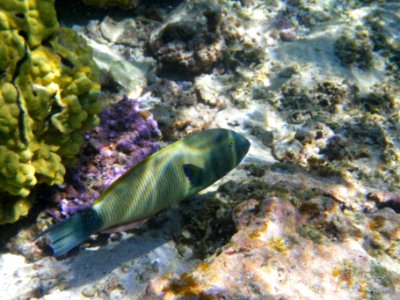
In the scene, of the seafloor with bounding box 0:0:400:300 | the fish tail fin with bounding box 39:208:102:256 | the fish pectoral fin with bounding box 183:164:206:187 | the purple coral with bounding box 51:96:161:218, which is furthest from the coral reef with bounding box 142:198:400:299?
the purple coral with bounding box 51:96:161:218

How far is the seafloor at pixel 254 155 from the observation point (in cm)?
273

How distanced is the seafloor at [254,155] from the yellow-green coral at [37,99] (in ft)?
1.58

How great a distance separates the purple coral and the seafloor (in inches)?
0.9

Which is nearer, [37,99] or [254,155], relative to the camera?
[37,99]

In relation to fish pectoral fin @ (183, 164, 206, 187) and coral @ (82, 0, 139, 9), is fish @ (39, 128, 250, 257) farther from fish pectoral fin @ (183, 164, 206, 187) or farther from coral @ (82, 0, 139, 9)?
coral @ (82, 0, 139, 9)

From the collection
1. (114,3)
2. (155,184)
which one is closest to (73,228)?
(155,184)

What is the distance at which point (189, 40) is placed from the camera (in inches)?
255

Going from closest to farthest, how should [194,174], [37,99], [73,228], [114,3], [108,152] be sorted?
[73,228]
[194,174]
[37,99]
[108,152]
[114,3]

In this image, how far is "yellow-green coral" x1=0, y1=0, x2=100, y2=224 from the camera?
304 cm

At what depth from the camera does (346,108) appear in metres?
6.52

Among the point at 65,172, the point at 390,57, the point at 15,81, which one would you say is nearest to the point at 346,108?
the point at 390,57

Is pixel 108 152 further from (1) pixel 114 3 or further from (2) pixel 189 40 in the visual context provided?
(1) pixel 114 3

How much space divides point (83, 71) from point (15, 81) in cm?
73

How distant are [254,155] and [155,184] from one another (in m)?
2.59
